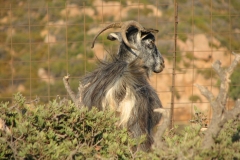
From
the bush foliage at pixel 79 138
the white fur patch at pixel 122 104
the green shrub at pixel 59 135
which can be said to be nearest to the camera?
the bush foliage at pixel 79 138

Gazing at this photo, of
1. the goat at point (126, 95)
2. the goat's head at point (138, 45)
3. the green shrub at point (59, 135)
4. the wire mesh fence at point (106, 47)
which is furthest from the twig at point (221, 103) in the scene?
the wire mesh fence at point (106, 47)

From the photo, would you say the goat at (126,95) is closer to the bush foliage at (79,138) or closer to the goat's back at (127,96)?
the goat's back at (127,96)

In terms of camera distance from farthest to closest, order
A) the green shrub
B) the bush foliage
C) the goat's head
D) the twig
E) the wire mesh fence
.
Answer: the wire mesh fence, the goat's head, the green shrub, the bush foliage, the twig

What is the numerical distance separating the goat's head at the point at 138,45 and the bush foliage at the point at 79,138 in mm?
3558

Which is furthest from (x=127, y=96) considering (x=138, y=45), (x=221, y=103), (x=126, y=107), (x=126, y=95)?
(x=221, y=103)

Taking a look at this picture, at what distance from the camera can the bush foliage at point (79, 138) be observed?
3.70m

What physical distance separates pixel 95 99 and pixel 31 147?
10.3 feet

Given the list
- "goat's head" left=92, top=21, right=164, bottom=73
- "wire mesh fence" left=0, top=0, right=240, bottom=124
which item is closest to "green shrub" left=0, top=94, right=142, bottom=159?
"goat's head" left=92, top=21, right=164, bottom=73

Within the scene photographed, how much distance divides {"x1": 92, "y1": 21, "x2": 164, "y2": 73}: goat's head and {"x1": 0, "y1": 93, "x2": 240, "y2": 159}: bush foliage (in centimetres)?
356

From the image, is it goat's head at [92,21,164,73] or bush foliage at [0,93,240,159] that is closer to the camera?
bush foliage at [0,93,240,159]

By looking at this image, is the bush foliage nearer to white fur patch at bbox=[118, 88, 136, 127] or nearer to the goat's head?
white fur patch at bbox=[118, 88, 136, 127]

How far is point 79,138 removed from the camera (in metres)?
4.38

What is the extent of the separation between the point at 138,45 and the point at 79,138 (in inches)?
164

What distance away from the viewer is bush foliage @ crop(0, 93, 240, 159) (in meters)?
3.70
